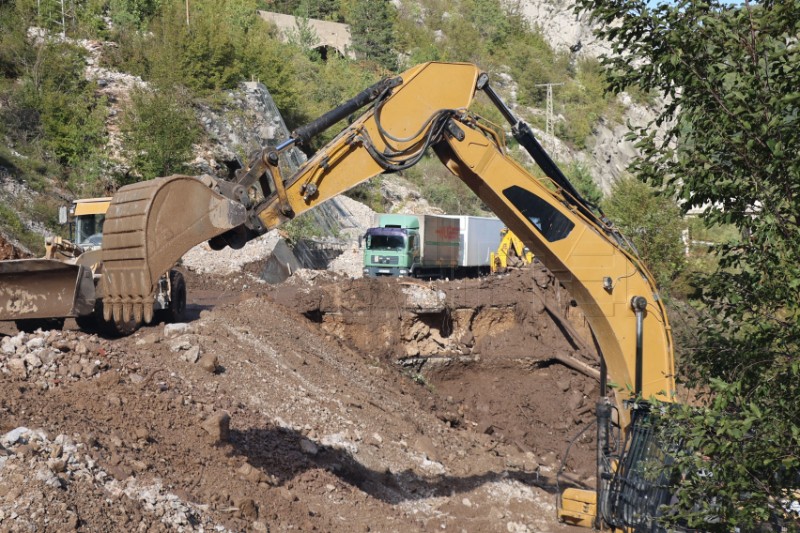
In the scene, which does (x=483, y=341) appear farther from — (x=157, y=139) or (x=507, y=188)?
(x=157, y=139)

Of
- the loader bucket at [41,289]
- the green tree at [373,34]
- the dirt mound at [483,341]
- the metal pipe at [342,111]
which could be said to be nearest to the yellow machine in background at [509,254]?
the dirt mound at [483,341]

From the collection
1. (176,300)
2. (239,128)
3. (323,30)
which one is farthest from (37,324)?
(323,30)

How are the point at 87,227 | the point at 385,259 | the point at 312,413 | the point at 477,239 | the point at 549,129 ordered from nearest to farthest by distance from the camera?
the point at 312,413
the point at 87,227
the point at 385,259
the point at 477,239
the point at 549,129

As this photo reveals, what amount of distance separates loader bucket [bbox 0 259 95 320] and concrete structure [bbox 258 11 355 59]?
177 feet

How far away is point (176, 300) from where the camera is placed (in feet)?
53.7

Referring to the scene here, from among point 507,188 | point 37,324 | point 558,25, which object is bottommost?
point 37,324

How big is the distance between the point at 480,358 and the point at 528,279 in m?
2.51

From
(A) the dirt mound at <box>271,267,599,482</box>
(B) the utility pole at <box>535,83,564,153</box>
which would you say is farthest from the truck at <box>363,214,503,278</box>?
(B) the utility pole at <box>535,83,564,153</box>

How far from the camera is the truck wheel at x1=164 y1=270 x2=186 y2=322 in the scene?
53.1 ft

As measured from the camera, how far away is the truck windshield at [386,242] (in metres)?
29.9

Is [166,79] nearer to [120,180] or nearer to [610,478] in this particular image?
[120,180]

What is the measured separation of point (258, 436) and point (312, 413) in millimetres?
1928

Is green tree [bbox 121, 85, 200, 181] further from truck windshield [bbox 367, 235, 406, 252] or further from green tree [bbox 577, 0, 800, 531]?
green tree [bbox 577, 0, 800, 531]

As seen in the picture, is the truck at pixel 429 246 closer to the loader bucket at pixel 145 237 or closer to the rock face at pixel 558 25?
the loader bucket at pixel 145 237
